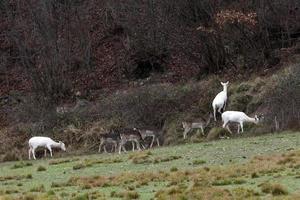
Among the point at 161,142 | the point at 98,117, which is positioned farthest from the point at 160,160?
the point at 98,117

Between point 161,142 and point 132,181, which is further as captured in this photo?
point 161,142

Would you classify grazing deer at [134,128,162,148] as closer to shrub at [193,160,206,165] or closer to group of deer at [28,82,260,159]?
group of deer at [28,82,260,159]

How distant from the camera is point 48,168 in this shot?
29266mm

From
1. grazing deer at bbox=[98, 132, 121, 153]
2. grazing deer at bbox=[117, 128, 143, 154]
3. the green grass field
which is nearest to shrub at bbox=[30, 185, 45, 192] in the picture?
the green grass field

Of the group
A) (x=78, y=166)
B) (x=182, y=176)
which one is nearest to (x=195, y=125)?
(x=78, y=166)

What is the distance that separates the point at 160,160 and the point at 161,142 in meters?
12.1

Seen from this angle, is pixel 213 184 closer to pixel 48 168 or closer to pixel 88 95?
pixel 48 168

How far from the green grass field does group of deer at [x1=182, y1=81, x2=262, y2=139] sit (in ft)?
14.5

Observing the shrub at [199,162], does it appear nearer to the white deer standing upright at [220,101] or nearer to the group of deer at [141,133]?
the group of deer at [141,133]

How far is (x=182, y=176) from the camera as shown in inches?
810

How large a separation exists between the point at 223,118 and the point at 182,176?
16139 millimetres

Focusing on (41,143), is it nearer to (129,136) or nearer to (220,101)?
(129,136)

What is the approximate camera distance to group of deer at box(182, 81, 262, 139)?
118ft

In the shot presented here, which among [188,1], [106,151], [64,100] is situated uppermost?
[188,1]
